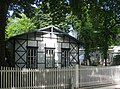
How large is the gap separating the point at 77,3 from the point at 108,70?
5.38m

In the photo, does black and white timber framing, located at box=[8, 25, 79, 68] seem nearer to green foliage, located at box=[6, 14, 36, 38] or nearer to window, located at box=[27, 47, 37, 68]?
window, located at box=[27, 47, 37, 68]

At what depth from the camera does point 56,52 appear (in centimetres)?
2716

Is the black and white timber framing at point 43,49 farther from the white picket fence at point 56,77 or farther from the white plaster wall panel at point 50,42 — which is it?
the white picket fence at point 56,77

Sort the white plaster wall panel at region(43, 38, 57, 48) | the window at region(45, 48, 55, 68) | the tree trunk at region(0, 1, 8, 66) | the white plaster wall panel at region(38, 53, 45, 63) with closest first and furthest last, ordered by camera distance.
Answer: the tree trunk at region(0, 1, 8, 66)
the white plaster wall panel at region(38, 53, 45, 63)
the window at region(45, 48, 55, 68)
the white plaster wall panel at region(43, 38, 57, 48)

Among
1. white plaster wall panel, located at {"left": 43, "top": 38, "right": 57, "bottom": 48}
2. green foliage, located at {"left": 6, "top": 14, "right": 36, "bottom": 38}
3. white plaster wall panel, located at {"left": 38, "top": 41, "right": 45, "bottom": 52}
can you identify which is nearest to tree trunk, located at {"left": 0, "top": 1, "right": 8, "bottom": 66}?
white plaster wall panel, located at {"left": 38, "top": 41, "right": 45, "bottom": 52}

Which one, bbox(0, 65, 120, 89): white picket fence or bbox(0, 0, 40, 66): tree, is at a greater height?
bbox(0, 0, 40, 66): tree

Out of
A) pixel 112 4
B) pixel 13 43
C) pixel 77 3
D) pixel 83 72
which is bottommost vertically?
pixel 83 72

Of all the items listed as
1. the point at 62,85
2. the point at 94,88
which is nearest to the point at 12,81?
the point at 62,85

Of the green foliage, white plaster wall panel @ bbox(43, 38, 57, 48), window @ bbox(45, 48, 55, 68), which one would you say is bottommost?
window @ bbox(45, 48, 55, 68)

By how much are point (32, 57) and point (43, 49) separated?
1.57 m

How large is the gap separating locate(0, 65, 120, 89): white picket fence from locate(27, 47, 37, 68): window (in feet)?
33.1

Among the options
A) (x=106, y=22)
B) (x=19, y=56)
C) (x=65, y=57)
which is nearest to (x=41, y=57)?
(x=19, y=56)

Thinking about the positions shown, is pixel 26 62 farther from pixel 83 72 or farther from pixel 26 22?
pixel 26 22

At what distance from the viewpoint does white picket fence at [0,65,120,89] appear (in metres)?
12.3
